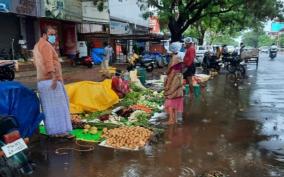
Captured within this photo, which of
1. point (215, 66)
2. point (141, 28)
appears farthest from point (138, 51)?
point (141, 28)

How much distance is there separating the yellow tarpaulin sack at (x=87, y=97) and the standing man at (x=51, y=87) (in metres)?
2.02

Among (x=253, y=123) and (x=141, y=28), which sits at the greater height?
(x=141, y=28)

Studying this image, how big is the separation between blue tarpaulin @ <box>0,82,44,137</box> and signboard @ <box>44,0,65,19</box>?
1473 centimetres

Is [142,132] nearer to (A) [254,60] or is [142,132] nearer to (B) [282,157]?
(B) [282,157]

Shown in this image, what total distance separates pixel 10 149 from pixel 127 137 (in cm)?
277

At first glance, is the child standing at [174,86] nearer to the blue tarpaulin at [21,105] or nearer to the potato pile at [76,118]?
the potato pile at [76,118]

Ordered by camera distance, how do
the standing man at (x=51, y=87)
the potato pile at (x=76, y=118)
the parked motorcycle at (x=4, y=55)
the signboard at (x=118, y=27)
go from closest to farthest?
the standing man at (x=51, y=87) → the potato pile at (x=76, y=118) → the parked motorcycle at (x=4, y=55) → the signboard at (x=118, y=27)

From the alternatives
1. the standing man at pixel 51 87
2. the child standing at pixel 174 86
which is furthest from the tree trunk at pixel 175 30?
the standing man at pixel 51 87

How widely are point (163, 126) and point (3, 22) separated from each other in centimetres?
1362

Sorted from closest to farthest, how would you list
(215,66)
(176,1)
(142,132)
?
1. (142,132)
2. (215,66)
3. (176,1)

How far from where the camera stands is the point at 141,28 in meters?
42.3

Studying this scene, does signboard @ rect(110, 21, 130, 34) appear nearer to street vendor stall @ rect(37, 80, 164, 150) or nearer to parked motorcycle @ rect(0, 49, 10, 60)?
parked motorcycle @ rect(0, 49, 10, 60)

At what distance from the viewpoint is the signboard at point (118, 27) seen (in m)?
31.8

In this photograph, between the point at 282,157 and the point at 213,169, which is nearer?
the point at 213,169
